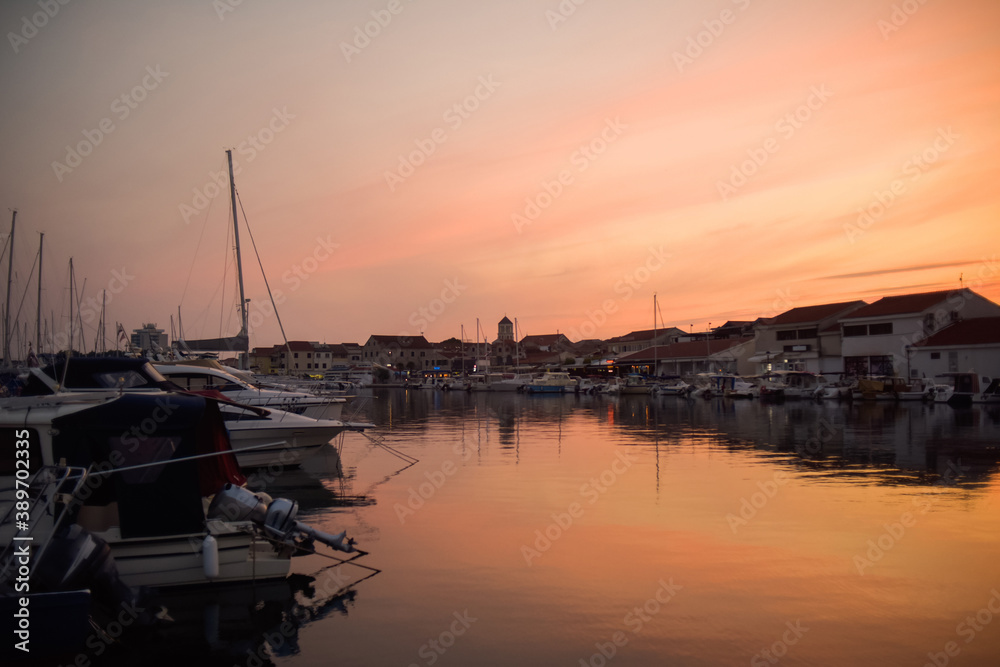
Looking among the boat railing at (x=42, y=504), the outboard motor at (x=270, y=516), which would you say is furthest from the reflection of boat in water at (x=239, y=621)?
the boat railing at (x=42, y=504)

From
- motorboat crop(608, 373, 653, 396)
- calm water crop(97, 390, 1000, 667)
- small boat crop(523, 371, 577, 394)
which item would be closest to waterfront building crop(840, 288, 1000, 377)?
motorboat crop(608, 373, 653, 396)

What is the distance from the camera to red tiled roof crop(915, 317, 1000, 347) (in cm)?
5928

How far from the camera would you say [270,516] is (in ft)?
38.9

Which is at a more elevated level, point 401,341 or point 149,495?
point 401,341

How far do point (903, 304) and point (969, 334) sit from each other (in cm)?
801

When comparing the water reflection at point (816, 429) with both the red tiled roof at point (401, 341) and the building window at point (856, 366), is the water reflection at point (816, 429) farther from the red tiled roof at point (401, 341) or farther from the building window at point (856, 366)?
the red tiled roof at point (401, 341)

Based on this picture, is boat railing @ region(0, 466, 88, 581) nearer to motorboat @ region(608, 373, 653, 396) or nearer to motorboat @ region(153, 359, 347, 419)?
motorboat @ region(153, 359, 347, 419)

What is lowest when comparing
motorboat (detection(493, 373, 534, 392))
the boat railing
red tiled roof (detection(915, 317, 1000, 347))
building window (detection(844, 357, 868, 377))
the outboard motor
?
the outboard motor

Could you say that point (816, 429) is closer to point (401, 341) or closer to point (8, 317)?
point (8, 317)

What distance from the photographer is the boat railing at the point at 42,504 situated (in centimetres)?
991

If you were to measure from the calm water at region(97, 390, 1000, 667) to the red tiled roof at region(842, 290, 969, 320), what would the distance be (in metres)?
43.8

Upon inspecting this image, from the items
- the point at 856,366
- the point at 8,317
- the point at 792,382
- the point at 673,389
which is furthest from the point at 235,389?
the point at 856,366

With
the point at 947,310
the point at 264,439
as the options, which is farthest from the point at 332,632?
the point at 947,310

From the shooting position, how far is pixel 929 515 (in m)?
16.7
